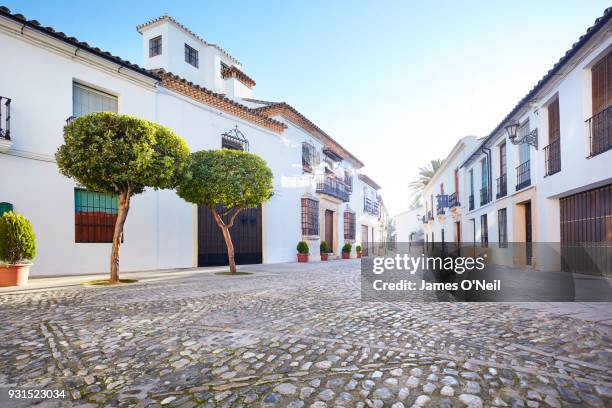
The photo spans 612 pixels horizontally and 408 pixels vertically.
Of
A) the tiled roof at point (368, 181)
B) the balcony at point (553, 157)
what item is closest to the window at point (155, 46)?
the tiled roof at point (368, 181)

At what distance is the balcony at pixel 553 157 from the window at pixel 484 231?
19.7ft

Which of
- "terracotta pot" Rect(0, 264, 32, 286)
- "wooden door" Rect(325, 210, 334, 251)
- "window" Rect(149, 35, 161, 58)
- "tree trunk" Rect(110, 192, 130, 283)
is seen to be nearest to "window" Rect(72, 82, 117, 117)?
"tree trunk" Rect(110, 192, 130, 283)

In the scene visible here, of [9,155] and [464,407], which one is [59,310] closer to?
[464,407]

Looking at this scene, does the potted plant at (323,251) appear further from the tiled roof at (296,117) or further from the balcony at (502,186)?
the balcony at (502,186)

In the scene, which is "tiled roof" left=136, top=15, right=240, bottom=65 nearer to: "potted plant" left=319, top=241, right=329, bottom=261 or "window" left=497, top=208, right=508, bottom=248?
"potted plant" left=319, top=241, right=329, bottom=261

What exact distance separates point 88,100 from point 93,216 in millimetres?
3212

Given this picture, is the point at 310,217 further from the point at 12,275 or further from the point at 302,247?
the point at 12,275

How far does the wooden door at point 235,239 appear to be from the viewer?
482 inches

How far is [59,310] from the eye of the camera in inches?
176

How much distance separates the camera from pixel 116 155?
266 inches

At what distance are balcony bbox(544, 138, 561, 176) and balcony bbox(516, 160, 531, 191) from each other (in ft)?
4.32

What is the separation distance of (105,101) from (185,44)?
407 inches

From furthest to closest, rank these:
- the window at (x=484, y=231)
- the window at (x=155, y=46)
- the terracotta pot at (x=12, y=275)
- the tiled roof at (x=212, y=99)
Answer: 1. the window at (x=155, y=46)
2. the window at (x=484, y=231)
3. the tiled roof at (x=212, y=99)
4. the terracotta pot at (x=12, y=275)

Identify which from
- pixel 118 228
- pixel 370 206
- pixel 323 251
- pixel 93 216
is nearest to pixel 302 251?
pixel 323 251
